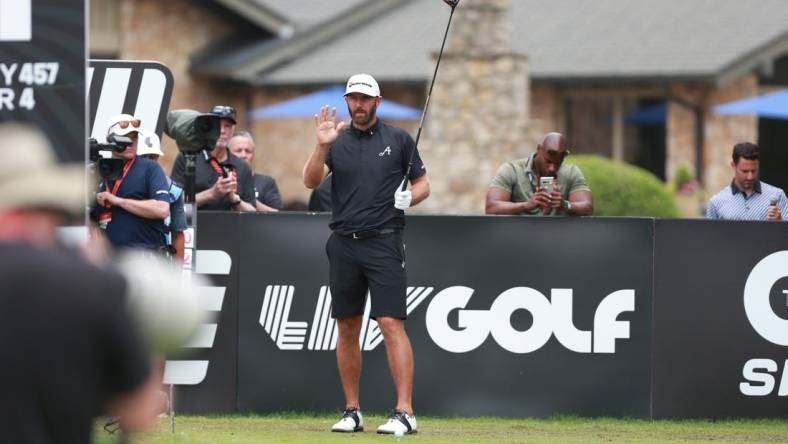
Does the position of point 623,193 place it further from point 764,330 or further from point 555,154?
point 555,154

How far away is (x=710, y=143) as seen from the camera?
24297 mm

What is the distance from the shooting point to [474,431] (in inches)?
384

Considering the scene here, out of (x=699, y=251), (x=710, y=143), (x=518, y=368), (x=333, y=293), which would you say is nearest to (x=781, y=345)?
(x=699, y=251)

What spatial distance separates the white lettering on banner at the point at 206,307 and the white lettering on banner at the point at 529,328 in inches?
53.3

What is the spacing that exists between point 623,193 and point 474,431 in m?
9.72

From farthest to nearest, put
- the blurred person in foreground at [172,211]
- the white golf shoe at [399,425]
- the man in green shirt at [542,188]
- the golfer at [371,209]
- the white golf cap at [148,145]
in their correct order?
the man in green shirt at [542,188] < the white golf cap at [148,145] < the blurred person in foreground at [172,211] < the golfer at [371,209] < the white golf shoe at [399,425]

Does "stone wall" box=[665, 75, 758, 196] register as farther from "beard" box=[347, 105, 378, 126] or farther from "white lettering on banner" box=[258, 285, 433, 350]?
"beard" box=[347, 105, 378, 126]

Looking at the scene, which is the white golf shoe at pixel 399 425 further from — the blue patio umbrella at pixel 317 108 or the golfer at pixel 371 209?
the blue patio umbrella at pixel 317 108

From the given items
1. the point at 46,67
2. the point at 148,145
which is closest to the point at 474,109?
the point at 148,145

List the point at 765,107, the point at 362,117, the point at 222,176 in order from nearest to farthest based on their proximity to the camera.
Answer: the point at 362,117
the point at 222,176
the point at 765,107

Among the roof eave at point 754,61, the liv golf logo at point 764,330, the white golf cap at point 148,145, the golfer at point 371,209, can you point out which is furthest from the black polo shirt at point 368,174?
the roof eave at point 754,61

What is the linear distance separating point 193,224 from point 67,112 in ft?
8.25

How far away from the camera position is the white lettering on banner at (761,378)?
415 inches

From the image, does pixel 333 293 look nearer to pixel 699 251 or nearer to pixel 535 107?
pixel 699 251
